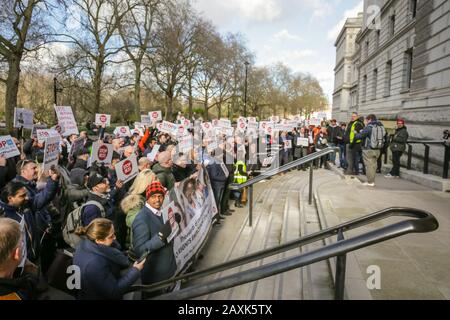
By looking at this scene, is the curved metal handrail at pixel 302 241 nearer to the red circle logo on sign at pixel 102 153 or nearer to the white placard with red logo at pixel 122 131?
the red circle logo on sign at pixel 102 153

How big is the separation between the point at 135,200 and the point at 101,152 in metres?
3.04

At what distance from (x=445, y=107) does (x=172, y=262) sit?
10.2 metres

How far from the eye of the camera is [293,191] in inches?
386

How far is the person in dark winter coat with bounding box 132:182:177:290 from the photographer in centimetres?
373

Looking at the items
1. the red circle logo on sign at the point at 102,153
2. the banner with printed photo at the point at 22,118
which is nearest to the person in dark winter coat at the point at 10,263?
the red circle logo on sign at the point at 102,153

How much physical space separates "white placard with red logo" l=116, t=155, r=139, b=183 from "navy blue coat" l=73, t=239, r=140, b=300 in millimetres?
2784

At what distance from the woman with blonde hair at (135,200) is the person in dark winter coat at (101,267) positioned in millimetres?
1072

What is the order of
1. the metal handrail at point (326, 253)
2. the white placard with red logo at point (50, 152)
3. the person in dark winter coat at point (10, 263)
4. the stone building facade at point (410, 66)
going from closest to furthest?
the metal handrail at point (326, 253) → the person in dark winter coat at point (10, 263) → the white placard with red logo at point (50, 152) → the stone building facade at point (410, 66)

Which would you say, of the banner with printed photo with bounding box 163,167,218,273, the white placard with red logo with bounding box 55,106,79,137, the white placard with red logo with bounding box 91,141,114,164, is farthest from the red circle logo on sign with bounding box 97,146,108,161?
the banner with printed photo with bounding box 163,167,218,273

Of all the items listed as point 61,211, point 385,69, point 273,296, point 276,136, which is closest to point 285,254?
point 273,296

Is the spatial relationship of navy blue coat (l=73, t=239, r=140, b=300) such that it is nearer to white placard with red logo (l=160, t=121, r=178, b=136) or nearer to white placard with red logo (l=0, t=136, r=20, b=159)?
white placard with red logo (l=0, t=136, r=20, b=159)

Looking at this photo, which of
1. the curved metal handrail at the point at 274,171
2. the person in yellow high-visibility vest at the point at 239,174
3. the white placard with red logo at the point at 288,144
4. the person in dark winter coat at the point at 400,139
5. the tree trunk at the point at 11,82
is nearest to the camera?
the curved metal handrail at the point at 274,171

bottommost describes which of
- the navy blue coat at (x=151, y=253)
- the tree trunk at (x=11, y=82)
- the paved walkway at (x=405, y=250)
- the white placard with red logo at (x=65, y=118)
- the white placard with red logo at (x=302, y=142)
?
the paved walkway at (x=405, y=250)

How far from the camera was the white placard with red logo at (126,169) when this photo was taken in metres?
5.88
